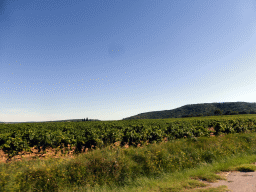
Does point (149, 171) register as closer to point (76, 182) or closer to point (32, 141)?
point (76, 182)

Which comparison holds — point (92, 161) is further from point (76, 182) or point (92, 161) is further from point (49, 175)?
point (49, 175)

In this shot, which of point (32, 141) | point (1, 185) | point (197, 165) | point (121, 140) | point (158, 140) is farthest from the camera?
point (158, 140)

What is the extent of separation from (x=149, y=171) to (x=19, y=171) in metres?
5.68

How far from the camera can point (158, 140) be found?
1276cm

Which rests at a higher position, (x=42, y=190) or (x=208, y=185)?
(x=208, y=185)

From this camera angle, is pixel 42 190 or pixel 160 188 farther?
pixel 42 190

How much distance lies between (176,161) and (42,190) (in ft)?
20.4

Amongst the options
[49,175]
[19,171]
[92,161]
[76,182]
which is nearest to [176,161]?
[92,161]

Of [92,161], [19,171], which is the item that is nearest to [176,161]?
[92,161]

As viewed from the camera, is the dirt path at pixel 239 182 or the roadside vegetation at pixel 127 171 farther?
the roadside vegetation at pixel 127 171

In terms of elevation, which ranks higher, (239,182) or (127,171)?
(239,182)

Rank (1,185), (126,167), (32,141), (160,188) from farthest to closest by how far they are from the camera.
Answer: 1. (32,141)
2. (126,167)
3. (1,185)
4. (160,188)

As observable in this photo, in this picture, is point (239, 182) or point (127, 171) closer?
point (239, 182)

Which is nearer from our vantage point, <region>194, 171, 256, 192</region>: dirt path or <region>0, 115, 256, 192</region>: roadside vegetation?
<region>194, 171, 256, 192</region>: dirt path
